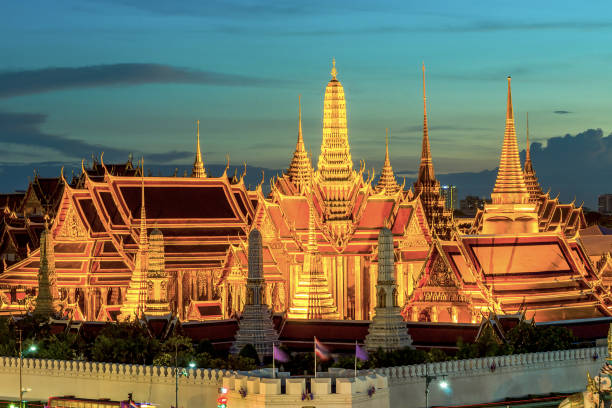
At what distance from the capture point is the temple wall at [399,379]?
51375mm

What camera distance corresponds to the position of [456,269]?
64.8 meters

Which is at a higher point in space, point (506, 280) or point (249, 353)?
point (506, 280)

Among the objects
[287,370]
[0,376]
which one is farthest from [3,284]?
[287,370]

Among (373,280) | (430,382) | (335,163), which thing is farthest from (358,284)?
(430,382)

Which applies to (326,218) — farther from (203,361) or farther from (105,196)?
(203,361)

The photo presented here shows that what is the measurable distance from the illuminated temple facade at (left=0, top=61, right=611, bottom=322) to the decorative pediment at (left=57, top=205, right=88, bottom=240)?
63 mm

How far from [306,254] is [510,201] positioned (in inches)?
435

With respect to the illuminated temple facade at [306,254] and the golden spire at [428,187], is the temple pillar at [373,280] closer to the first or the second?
the illuminated temple facade at [306,254]

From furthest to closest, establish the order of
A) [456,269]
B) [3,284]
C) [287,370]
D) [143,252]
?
1. [3,284]
2. [143,252]
3. [456,269]
4. [287,370]

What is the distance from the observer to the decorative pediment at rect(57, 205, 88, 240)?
79875 millimetres

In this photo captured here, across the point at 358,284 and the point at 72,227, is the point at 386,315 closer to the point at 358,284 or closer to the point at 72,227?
the point at 358,284

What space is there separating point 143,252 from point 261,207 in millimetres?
7676

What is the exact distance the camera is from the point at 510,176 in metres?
74.0

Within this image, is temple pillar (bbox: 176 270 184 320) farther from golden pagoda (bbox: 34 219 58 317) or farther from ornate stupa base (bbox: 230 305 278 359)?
ornate stupa base (bbox: 230 305 278 359)
